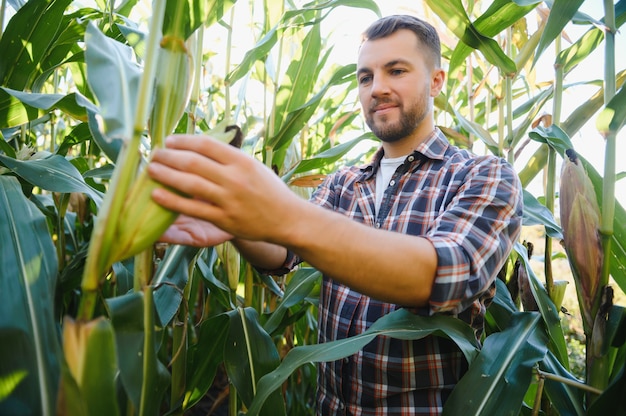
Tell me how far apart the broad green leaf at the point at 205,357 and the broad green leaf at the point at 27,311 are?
0.41m

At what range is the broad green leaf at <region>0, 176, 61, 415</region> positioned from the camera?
466 millimetres

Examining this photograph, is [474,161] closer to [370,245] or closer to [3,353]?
[370,245]

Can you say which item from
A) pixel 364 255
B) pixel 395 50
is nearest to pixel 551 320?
pixel 364 255

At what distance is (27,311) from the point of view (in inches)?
19.8

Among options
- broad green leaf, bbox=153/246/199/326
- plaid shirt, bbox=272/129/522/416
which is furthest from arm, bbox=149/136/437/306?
broad green leaf, bbox=153/246/199/326

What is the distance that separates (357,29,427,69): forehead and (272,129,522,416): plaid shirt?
0.66 ft

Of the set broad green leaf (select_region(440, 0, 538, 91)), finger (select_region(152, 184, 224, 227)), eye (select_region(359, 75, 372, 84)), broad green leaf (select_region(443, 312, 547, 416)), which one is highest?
broad green leaf (select_region(440, 0, 538, 91))

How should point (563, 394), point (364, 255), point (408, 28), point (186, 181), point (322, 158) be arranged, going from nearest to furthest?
point (186, 181), point (364, 255), point (563, 394), point (408, 28), point (322, 158)

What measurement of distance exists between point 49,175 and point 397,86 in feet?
2.49

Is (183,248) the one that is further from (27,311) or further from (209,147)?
(209,147)

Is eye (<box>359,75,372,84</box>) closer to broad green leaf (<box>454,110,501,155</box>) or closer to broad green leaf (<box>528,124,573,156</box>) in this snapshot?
broad green leaf (<box>454,110,501,155</box>)

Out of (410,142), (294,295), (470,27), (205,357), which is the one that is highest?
(470,27)

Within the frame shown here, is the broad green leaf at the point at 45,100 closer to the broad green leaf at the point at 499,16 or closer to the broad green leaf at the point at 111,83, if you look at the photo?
the broad green leaf at the point at 111,83

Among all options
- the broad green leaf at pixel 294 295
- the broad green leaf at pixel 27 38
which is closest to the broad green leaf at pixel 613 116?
the broad green leaf at pixel 294 295
